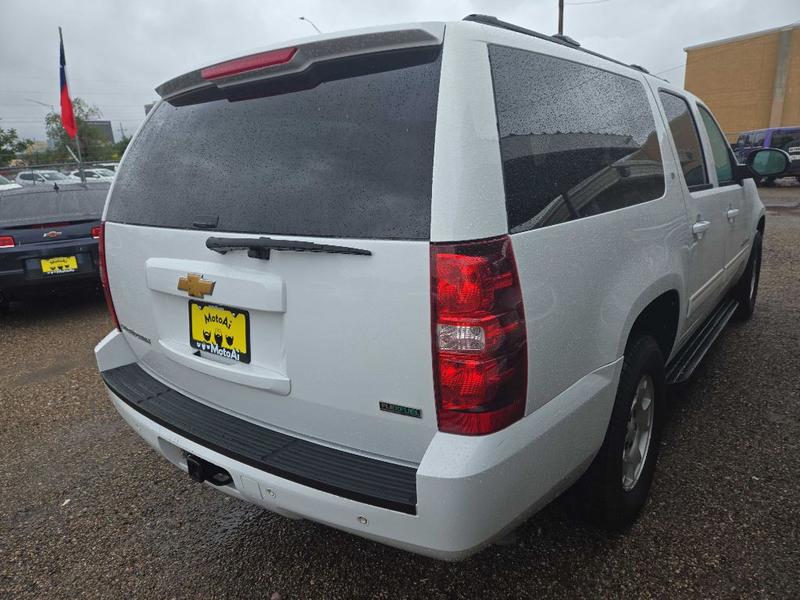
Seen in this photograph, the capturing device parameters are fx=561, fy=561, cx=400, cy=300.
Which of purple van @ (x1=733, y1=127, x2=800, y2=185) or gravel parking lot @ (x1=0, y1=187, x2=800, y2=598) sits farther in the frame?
purple van @ (x1=733, y1=127, x2=800, y2=185)

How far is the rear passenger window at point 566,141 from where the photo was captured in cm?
155

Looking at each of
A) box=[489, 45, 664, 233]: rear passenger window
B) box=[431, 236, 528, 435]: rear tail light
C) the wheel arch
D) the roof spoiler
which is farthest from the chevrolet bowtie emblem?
the wheel arch

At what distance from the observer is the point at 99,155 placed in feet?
169

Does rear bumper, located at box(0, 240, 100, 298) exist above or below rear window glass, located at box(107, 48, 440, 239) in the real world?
below

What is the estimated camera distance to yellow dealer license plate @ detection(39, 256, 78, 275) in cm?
536

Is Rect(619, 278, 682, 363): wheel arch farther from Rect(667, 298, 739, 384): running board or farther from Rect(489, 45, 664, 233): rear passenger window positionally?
Rect(489, 45, 664, 233): rear passenger window

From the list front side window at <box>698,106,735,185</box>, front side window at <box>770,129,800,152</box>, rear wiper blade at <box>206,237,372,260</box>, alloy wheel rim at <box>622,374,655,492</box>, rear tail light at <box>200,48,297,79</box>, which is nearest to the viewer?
rear wiper blade at <box>206,237,372,260</box>

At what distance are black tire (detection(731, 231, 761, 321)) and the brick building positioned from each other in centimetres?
3505

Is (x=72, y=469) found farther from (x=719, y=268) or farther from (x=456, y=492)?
(x=719, y=268)

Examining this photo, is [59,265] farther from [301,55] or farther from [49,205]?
[301,55]

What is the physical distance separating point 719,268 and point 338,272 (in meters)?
2.75

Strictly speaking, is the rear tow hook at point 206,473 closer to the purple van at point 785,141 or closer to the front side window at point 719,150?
the front side window at point 719,150

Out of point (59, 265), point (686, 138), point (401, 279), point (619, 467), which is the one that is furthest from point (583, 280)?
point (59, 265)

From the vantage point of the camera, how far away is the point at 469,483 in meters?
1.39
